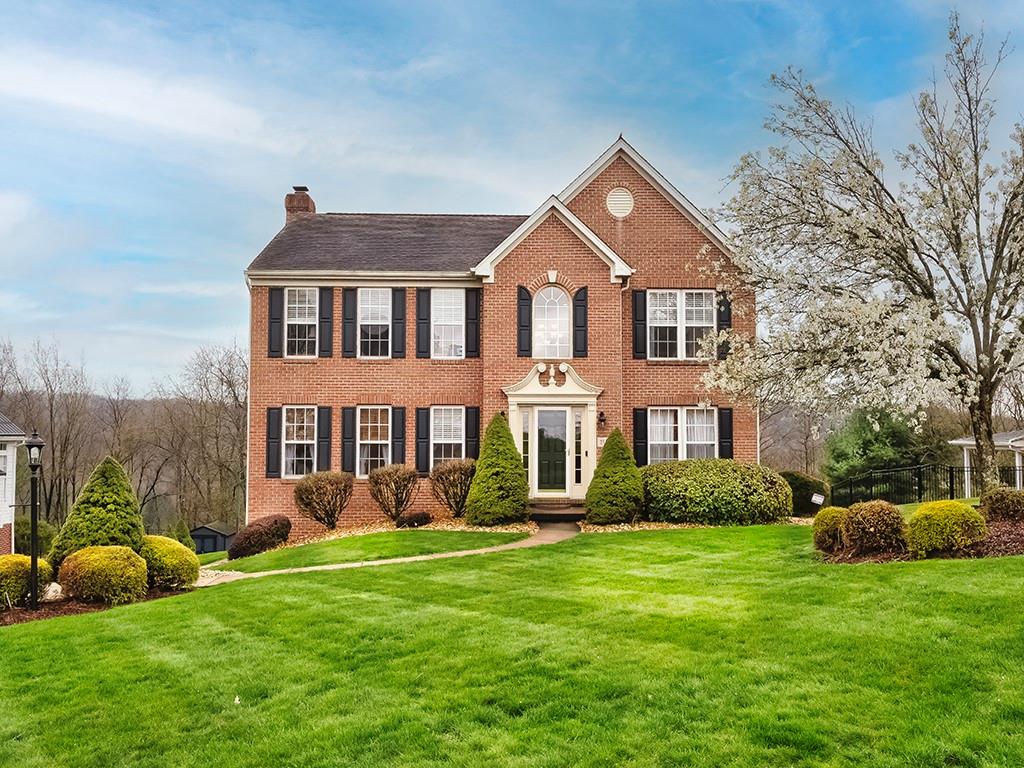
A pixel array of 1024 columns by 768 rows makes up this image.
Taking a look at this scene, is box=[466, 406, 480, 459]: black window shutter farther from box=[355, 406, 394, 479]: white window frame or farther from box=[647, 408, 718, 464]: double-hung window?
box=[647, 408, 718, 464]: double-hung window

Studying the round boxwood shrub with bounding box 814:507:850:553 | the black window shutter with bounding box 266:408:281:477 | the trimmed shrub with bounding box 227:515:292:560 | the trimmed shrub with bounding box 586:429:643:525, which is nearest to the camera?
the round boxwood shrub with bounding box 814:507:850:553

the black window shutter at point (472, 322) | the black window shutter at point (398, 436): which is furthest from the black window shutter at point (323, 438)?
the black window shutter at point (472, 322)

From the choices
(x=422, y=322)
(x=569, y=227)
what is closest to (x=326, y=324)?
(x=422, y=322)

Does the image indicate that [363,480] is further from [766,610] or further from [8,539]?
[8,539]

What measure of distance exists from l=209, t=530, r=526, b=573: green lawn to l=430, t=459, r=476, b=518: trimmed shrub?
1795 mm

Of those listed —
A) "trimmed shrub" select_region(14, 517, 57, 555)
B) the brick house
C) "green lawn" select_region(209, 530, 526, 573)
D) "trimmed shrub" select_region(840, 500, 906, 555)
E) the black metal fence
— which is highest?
the brick house

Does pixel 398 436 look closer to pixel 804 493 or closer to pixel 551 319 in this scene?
pixel 551 319

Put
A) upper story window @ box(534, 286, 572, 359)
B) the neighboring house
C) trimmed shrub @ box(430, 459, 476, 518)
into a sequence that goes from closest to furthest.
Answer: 1. trimmed shrub @ box(430, 459, 476, 518)
2. upper story window @ box(534, 286, 572, 359)
3. the neighboring house

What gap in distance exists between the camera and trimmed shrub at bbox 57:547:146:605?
1138cm

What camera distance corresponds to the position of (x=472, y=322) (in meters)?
20.1

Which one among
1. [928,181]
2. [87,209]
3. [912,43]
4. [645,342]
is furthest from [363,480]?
[912,43]

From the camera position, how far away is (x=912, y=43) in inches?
564

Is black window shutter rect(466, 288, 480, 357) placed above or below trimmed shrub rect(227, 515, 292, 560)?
above

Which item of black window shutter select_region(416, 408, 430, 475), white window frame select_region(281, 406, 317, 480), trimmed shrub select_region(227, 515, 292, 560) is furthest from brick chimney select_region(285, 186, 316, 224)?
trimmed shrub select_region(227, 515, 292, 560)
